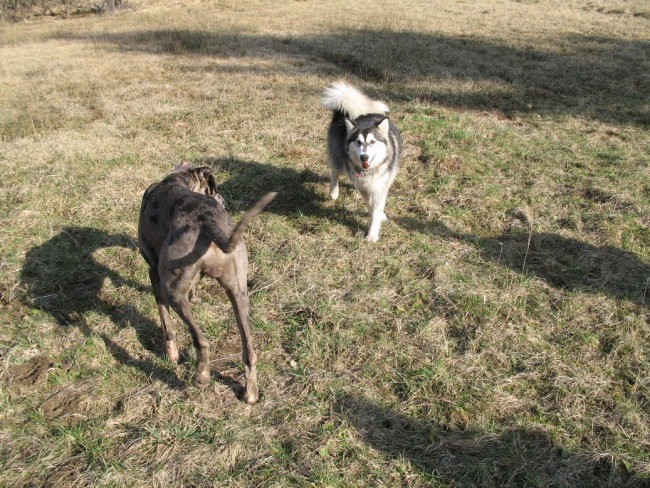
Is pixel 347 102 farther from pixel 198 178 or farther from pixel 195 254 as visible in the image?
pixel 195 254

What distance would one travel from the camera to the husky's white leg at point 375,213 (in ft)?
15.2

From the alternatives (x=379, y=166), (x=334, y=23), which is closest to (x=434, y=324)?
(x=379, y=166)

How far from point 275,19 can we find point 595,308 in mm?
15864

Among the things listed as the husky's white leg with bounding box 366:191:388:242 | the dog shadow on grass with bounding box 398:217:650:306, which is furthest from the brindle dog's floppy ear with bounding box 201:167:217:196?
the dog shadow on grass with bounding box 398:217:650:306

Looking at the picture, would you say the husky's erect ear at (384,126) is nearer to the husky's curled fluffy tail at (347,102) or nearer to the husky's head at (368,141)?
the husky's head at (368,141)

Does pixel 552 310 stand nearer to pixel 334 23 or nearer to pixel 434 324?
pixel 434 324

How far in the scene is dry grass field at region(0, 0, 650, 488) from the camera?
266 centimetres

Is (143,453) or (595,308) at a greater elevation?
(595,308)

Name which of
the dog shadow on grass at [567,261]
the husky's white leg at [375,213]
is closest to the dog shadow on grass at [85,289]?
the husky's white leg at [375,213]

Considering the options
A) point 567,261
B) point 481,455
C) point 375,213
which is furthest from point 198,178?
point 567,261

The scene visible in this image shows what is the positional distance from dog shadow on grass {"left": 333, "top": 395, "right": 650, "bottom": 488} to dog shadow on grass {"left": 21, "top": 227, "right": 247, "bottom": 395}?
1.10 meters

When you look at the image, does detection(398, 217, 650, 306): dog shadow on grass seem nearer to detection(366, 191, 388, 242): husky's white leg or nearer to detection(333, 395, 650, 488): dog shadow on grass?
detection(366, 191, 388, 242): husky's white leg

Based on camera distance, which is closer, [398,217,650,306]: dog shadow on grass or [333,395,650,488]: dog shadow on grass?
[333,395,650,488]: dog shadow on grass

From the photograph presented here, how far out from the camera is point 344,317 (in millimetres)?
3686
